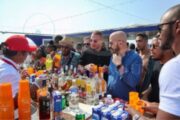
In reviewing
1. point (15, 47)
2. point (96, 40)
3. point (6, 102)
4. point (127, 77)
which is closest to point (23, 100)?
point (6, 102)

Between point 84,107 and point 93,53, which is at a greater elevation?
point 93,53

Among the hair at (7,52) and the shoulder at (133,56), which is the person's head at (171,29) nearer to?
the shoulder at (133,56)

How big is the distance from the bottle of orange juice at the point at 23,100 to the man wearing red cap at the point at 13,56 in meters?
0.46

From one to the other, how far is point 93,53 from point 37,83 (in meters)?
1.52

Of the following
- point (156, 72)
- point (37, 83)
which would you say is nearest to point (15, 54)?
point (37, 83)

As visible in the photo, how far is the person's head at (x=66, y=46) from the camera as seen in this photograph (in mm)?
3243

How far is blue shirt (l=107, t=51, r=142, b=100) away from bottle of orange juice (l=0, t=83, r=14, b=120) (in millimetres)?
1317

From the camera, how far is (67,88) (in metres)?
2.19

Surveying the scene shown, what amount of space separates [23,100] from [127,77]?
4.07 feet

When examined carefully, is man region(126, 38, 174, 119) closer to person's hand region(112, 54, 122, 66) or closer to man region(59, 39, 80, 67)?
person's hand region(112, 54, 122, 66)

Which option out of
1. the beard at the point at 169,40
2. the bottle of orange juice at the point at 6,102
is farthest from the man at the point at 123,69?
the bottle of orange juice at the point at 6,102

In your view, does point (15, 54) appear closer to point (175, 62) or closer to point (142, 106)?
point (142, 106)

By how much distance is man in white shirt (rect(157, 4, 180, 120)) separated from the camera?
95 centimetres

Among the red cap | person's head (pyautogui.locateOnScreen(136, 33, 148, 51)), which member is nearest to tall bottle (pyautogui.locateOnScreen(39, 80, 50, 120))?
the red cap
